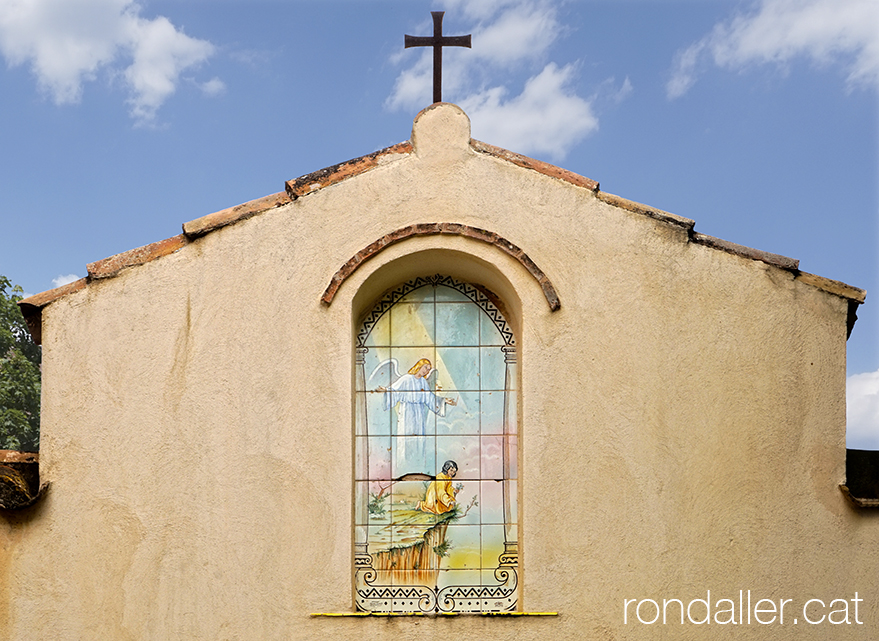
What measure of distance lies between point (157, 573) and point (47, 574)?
30.2 inches

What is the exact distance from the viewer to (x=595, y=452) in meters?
6.20

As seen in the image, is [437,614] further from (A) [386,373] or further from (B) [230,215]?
(B) [230,215]

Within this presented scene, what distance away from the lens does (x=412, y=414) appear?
22.2 ft

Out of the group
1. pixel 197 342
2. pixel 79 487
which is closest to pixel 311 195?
pixel 197 342

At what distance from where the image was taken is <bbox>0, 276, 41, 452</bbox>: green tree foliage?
1734cm

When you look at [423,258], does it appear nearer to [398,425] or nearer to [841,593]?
[398,425]

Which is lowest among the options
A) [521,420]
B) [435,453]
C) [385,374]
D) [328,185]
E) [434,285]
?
[435,453]

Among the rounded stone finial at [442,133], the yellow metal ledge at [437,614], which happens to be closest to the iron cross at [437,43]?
the rounded stone finial at [442,133]

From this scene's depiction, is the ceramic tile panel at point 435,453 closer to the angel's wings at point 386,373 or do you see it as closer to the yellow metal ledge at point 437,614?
the angel's wings at point 386,373

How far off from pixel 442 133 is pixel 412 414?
86.1 inches

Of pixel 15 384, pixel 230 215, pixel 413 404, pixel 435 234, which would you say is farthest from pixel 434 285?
pixel 15 384

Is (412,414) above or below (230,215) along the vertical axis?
below

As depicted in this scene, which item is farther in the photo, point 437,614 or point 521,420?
point 521,420

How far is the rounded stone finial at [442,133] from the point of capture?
6.54m
